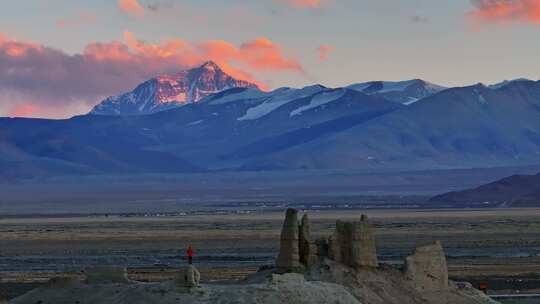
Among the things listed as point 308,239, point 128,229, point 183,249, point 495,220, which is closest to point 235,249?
point 183,249

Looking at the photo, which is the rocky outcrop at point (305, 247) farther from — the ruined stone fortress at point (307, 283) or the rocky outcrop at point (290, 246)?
the rocky outcrop at point (290, 246)

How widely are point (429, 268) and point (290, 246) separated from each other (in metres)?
5.28

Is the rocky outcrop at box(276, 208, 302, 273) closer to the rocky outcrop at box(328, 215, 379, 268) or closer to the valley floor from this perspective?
the rocky outcrop at box(328, 215, 379, 268)

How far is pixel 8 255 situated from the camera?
290ft

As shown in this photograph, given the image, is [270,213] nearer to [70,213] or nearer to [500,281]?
[70,213]

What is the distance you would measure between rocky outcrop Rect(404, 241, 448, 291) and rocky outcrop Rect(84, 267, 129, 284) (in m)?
9.04

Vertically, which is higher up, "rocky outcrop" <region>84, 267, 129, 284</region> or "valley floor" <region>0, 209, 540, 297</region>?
"valley floor" <region>0, 209, 540, 297</region>

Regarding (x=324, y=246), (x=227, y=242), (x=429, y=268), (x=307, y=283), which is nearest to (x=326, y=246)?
(x=324, y=246)

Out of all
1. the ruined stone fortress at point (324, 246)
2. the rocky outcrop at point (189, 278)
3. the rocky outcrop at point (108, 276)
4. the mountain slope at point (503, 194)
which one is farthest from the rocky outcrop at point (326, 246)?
the mountain slope at point (503, 194)

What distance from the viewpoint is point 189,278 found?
3375cm

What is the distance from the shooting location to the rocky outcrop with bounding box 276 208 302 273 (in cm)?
3894

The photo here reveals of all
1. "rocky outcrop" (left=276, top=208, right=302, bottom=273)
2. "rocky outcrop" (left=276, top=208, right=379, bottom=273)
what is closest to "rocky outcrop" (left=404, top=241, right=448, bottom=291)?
"rocky outcrop" (left=276, top=208, right=379, bottom=273)

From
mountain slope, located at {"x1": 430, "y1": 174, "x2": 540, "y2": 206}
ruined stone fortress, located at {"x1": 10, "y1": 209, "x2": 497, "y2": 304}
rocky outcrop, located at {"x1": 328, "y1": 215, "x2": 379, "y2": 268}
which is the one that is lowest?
ruined stone fortress, located at {"x1": 10, "y1": 209, "x2": 497, "y2": 304}

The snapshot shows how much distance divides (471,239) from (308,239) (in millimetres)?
59896
